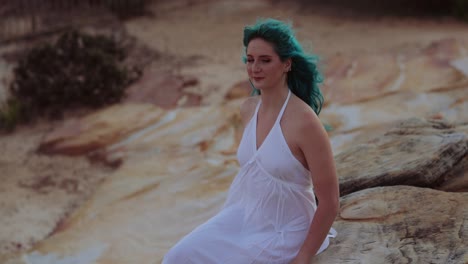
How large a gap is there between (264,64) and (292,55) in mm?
113

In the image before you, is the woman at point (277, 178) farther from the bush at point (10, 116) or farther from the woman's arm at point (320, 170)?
the bush at point (10, 116)

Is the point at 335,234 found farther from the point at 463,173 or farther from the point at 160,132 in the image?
the point at 160,132

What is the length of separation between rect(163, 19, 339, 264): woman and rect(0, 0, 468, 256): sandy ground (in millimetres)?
1238

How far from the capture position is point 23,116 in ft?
21.3

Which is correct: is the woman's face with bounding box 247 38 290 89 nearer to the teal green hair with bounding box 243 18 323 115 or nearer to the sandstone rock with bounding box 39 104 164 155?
the teal green hair with bounding box 243 18 323 115

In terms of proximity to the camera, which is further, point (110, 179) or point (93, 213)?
point (110, 179)

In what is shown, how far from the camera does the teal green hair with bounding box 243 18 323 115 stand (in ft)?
7.88

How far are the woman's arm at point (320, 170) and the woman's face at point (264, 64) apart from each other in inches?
8.2

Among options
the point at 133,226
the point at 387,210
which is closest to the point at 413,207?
the point at 387,210

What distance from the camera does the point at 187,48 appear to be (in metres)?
7.92

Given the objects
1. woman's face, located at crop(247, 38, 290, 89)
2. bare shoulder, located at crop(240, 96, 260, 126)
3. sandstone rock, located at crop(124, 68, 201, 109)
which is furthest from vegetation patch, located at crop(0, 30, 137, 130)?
woman's face, located at crop(247, 38, 290, 89)

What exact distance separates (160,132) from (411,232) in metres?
3.37

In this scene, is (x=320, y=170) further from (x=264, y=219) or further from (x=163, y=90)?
(x=163, y=90)

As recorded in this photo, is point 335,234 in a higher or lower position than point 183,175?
higher
